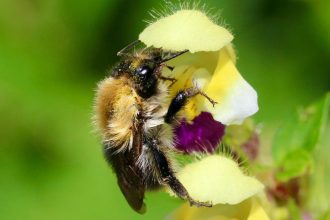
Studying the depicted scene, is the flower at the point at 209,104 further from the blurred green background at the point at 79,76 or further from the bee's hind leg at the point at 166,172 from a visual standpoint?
the blurred green background at the point at 79,76

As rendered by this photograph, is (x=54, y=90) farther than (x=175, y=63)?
Yes

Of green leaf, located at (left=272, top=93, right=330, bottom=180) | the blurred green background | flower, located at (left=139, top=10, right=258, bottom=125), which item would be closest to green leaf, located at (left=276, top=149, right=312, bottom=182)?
green leaf, located at (left=272, top=93, right=330, bottom=180)

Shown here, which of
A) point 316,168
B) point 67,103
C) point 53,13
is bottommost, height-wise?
point 316,168

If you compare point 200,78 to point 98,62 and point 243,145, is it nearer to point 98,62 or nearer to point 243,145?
point 243,145

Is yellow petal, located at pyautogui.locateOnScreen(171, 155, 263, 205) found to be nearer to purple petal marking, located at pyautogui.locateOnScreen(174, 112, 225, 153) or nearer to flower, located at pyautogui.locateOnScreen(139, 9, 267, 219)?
flower, located at pyautogui.locateOnScreen(139, 9, 267, 219)

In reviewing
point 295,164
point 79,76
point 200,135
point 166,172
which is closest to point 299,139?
point 295,164

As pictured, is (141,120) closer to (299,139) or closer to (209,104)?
(209,104)

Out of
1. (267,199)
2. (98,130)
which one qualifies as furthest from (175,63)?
(267,199)
